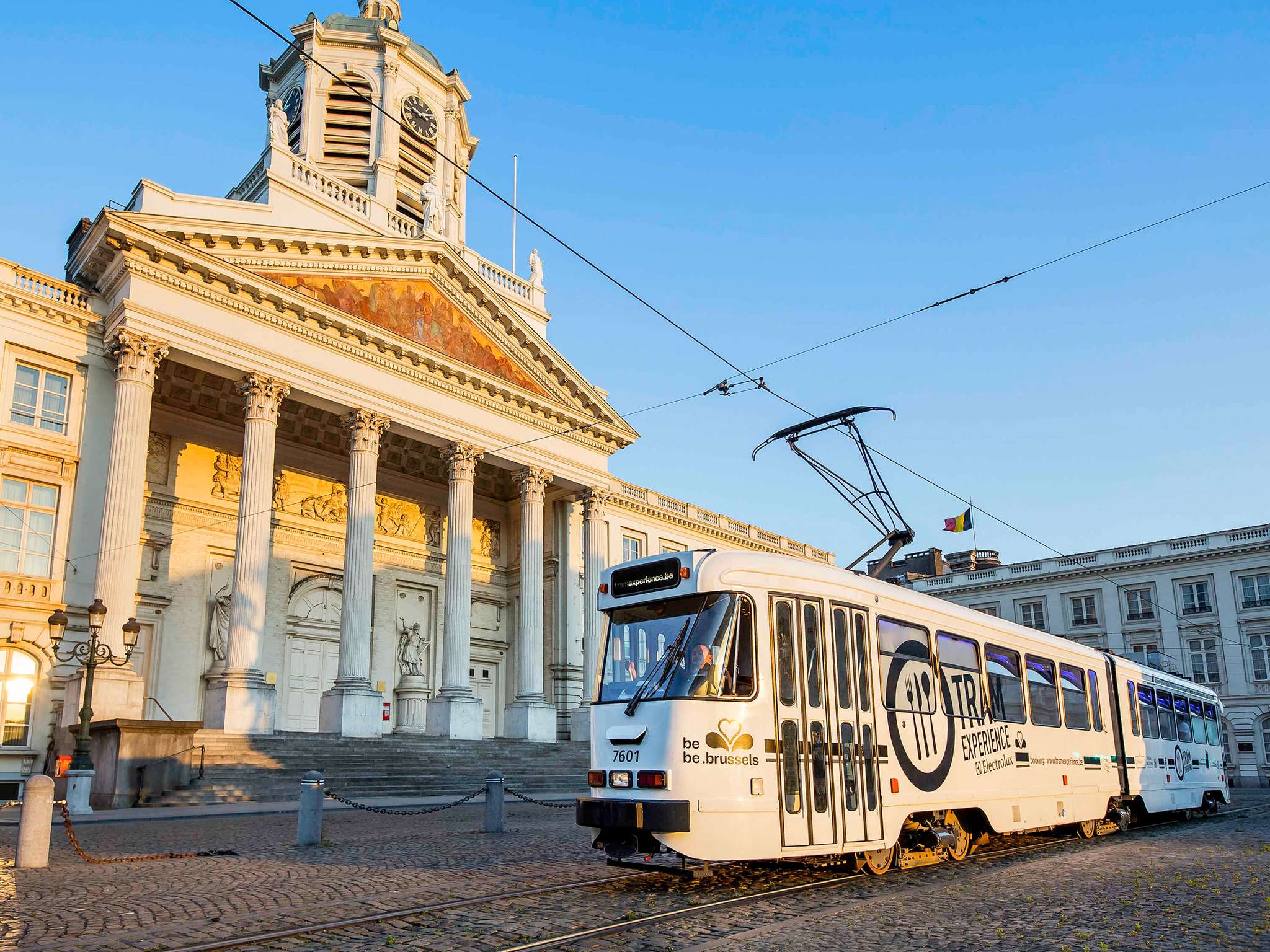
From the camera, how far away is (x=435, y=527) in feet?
122

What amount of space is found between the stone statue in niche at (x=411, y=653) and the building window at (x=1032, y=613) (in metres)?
39.2

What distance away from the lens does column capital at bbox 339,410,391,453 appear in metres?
29.0

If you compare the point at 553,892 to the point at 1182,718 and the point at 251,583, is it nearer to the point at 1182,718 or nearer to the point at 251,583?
the point at 1182,718

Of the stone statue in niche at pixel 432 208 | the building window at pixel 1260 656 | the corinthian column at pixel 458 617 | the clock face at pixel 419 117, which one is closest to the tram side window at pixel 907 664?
the corinthian column at pixel 458 617

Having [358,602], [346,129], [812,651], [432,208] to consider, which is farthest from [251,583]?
[346,129]

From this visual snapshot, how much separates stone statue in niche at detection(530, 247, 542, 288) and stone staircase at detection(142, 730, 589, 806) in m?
18.3

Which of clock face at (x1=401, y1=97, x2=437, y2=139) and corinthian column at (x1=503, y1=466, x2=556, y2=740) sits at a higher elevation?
clock face at (x1=401, y1=97, x2=437, y2=139)

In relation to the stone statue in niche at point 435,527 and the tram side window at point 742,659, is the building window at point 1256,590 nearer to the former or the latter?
the stone statue in niche at point 435,527

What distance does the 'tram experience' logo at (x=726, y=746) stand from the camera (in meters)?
8.81

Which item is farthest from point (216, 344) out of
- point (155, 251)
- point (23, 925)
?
point (23, 925)

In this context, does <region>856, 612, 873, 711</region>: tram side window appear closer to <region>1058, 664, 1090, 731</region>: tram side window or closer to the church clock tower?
<region>1058, 664, 1090, 731</region>: tram side window

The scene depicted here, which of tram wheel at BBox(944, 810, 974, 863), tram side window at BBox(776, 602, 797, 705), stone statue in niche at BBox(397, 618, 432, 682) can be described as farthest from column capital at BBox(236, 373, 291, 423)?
tram wheel at BBox(944, 810, 974, 863)

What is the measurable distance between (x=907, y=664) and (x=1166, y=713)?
36.9 feet

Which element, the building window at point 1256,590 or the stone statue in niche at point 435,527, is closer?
the stone statue in niche at point 435,527
